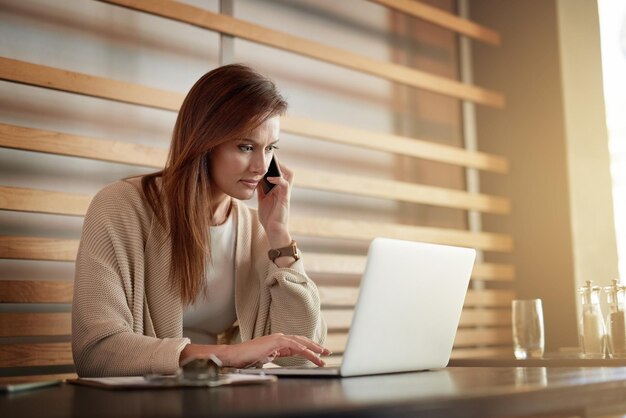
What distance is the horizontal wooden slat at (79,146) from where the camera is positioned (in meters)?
2.05

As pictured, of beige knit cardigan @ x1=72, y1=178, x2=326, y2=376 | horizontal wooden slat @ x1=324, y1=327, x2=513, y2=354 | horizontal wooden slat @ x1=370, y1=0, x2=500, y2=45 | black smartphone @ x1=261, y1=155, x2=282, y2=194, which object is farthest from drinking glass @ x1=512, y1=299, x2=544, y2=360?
horizontal wooden slat @ x1=370, y1=0, x2=500, y2=45

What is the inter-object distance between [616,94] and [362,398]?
121 inches

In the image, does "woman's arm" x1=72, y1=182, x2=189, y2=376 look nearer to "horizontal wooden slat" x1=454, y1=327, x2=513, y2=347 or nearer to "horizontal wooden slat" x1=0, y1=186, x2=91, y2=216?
"horizontal wooden slat" x1=0, y1=186, x2=91, y2=216

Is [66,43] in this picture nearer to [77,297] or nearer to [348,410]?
[77,297]

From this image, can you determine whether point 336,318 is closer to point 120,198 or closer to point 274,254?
point 274,254

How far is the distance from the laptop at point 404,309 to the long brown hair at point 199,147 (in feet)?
2.07

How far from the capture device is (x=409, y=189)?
3.20 meters

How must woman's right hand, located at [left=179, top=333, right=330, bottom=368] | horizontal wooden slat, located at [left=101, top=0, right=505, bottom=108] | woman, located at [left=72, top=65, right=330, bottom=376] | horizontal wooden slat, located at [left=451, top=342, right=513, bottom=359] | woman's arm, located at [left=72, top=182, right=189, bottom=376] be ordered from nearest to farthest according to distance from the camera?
woman's right hand, located at [left=179, top=333, right=330, bottom=368]
woman's arm, located at [left=72, top=182, right=189, bottom=376]
woman, located at [left=72, top=65, right=330, bottom=376]
horizontal wooden slat, located at [left=101, top=0, right=505, bottom=108]
horizontal wooden slat, located at [left=451, top=342, right=513, bottom=359]

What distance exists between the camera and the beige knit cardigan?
64.6 inches

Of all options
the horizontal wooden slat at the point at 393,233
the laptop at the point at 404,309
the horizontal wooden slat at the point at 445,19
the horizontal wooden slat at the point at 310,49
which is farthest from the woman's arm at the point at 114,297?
the horizontal wooden slat at the point at 445,19

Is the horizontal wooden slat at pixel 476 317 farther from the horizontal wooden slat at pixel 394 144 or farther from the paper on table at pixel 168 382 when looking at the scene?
the paper on table at pixel 168 382

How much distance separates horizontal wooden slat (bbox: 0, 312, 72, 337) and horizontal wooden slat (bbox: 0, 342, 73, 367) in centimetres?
3

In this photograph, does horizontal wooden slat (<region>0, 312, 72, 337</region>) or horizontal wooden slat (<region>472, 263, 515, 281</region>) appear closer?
horizontal wooden slat (<region>0, 312, 72, 337</region>)

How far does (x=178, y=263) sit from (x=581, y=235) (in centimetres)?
205
